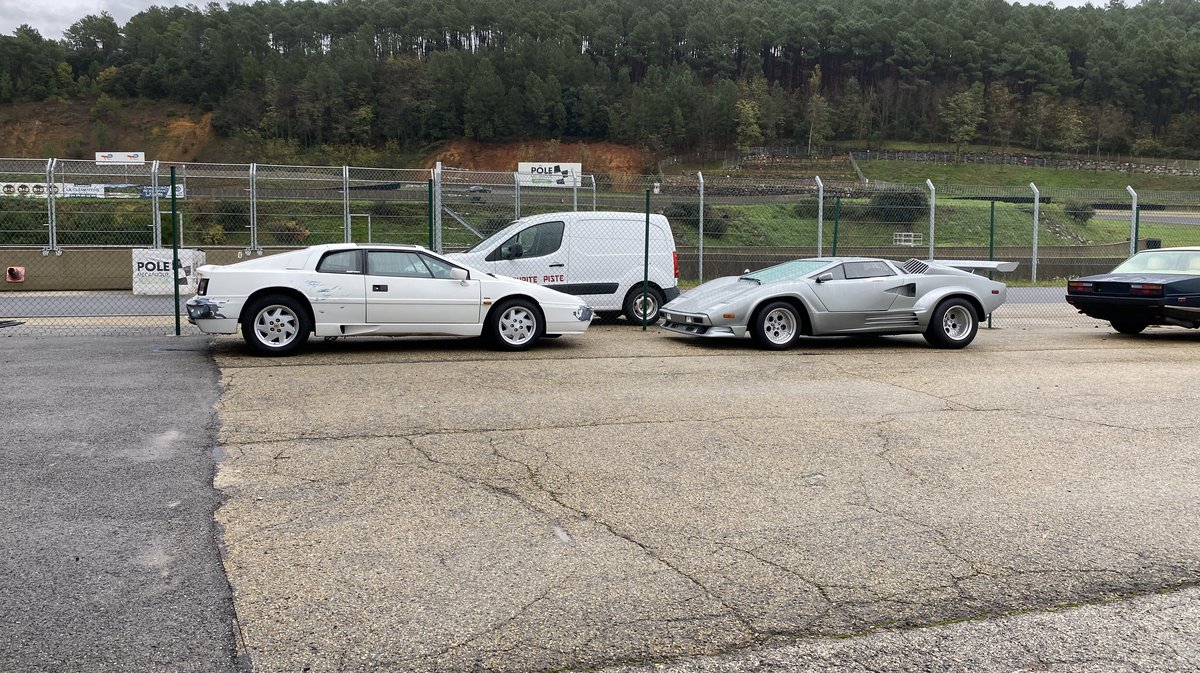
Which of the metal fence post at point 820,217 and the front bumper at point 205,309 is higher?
the metal fence post at point 820,217

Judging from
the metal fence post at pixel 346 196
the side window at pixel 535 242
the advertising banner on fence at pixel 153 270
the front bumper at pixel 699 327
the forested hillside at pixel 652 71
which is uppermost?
the forested hillside at pixel 652 71

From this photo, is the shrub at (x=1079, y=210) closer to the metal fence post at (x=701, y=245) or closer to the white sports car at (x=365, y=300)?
the metal fence post at (x=701, y=245)

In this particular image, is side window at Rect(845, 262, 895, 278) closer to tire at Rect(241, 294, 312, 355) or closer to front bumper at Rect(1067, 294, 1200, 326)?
front bumper at Rect(1067, 294, 1200, 326)

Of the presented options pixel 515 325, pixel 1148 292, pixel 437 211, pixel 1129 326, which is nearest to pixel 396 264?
pixel 515 325

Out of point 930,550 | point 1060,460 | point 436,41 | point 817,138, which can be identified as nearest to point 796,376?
point 1060,460

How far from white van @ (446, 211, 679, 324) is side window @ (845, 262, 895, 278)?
3.06 meters

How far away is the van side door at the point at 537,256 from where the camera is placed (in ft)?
45.4

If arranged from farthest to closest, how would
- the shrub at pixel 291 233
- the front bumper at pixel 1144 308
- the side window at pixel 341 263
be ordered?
the shrub at pixel 291 233, the front bumper at pixel 1144 308, the side window at pixel 341 263

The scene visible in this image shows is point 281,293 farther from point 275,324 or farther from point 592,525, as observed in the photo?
point 592,525

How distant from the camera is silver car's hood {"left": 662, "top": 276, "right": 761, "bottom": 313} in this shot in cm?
1210

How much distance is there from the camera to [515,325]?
38.0 ft

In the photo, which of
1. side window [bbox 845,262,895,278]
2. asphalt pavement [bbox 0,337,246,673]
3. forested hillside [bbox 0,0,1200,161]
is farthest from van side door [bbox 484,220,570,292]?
forested hillside [bbox 0,0,1200,161]

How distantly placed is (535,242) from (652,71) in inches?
4918

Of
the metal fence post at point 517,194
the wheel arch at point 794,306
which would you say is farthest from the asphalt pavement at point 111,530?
the metal fence post at point 517,194
